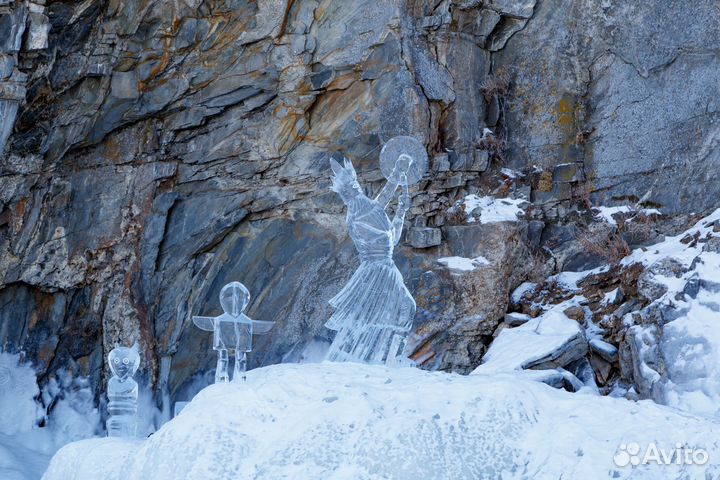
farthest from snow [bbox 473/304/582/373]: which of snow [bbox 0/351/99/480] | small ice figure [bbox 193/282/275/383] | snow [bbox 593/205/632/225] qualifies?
snow [bbox 0/351/99/480]

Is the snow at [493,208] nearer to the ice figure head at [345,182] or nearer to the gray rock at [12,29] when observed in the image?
the ice figure head at [345,182]

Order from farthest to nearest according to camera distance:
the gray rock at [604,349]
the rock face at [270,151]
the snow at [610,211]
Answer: the rock face at [270,151]
the snow at [610,211]
the gray rock at [604,349]

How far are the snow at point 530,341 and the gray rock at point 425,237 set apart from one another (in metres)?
1.47

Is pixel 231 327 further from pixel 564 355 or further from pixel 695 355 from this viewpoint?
pixel 695 355

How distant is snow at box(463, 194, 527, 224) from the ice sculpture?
388 centimetres

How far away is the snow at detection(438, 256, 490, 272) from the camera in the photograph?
423 inches

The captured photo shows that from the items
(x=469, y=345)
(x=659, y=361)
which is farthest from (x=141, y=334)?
(x=659, y=361)

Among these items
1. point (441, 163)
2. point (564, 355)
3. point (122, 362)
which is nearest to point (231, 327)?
point (122, 362)

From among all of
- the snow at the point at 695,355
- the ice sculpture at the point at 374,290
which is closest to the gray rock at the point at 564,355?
the snow at the point at 695,355

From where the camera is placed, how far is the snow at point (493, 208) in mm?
10930

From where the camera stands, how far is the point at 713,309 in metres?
8.14

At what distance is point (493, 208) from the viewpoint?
11.1 meters

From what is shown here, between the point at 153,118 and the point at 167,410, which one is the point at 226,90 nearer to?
the point at 153,118

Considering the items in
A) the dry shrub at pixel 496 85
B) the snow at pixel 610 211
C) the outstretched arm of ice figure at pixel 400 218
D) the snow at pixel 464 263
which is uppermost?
the dry shrub at pixel 496 85
